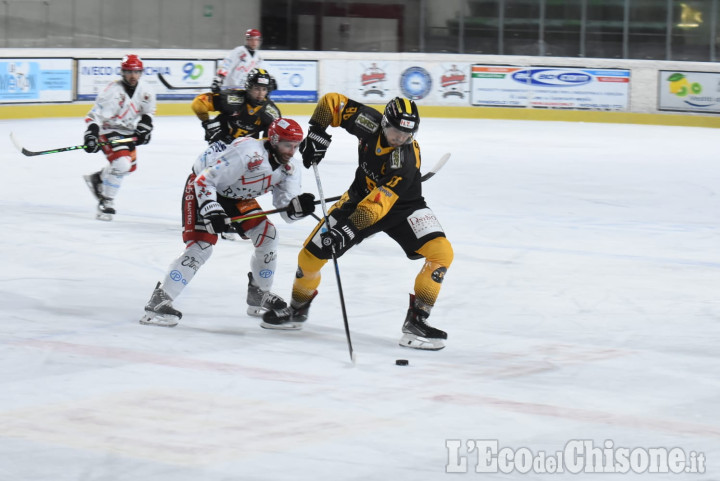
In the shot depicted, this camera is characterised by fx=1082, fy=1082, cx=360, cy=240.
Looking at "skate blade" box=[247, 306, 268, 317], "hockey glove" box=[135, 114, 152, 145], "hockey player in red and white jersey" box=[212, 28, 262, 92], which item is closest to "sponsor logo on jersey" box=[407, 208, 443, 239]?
"skate blade" box=[247, 306, 268, 317]

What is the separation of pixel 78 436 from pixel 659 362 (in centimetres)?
267

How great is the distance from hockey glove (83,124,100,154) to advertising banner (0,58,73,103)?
8.06m

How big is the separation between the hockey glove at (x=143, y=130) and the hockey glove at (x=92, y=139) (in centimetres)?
33

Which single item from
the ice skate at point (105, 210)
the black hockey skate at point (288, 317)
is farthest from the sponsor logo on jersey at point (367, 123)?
the ice skate at point (105, 210)

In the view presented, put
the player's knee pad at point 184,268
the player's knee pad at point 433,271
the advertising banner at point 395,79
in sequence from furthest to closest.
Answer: the advertising banner at point 395,79, the player's knee pad at point 184,268, the player's knee pad at point 433,271

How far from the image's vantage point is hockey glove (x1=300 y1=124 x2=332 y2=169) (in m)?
5.38

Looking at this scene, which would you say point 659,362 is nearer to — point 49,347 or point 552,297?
point 552,297

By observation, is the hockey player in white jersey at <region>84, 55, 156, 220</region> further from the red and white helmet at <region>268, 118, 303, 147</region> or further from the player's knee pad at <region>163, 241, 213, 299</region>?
the red and white helmet at <region>268, 118, 303, 147</region>

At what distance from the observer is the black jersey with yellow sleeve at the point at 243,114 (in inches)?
329

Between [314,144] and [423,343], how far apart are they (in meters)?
1.12

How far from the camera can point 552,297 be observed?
6.39 metres

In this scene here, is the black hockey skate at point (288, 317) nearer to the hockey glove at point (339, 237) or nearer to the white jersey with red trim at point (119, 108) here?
the hockey glove at point (339, 237)

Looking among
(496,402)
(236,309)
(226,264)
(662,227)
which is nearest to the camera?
(496,402)

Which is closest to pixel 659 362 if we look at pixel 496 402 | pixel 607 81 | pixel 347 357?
pixel 496 402
